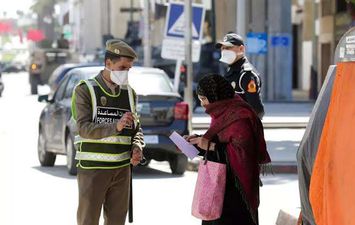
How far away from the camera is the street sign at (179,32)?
2345 centimetres

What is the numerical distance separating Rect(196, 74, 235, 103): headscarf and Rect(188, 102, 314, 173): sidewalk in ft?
32.7

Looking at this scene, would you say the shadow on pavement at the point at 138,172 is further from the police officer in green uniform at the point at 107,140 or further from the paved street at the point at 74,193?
the police officer in green uniform at the point at 107,140

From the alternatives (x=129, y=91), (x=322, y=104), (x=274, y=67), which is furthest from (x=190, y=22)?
(x=274, y=67)

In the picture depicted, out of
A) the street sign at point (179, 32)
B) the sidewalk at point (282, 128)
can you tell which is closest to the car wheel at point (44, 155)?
the sidewalk at point (282, 128)

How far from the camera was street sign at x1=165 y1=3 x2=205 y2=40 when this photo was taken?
2362cm

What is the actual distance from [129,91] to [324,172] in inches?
91.8

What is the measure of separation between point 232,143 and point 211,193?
0.35 metres

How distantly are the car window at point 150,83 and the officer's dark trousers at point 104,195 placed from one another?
27.6 ft

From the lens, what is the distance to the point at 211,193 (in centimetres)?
696

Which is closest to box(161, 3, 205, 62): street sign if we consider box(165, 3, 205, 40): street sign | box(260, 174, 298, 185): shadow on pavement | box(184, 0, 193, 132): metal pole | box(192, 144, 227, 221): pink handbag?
box(165, 3, 205, 40): street sign

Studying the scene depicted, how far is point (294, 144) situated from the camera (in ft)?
71.6

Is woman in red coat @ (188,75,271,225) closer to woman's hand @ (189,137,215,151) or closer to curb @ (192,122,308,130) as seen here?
woman's hand @ (189,137,215,151)

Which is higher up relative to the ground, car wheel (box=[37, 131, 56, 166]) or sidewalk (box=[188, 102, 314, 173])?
car wheel (box=[37, 131, 56, 166])

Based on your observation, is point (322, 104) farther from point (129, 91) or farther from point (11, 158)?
point (11, 158)
